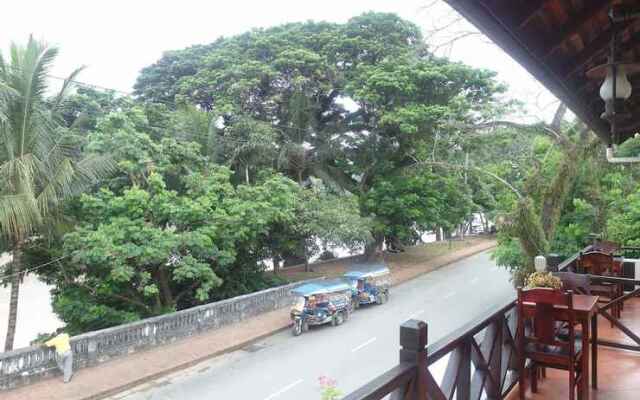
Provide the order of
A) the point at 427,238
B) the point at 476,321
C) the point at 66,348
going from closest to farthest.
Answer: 1. the point at 476,321
2. the point at 66,348
3. the point at 427,238

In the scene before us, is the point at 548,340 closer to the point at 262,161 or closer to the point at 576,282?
the point at 576,282

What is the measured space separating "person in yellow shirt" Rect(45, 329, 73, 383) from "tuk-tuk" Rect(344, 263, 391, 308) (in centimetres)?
684

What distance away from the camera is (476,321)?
7.44 ft

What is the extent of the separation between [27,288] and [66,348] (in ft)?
36.0

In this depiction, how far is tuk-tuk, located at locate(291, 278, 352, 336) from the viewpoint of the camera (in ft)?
33.2

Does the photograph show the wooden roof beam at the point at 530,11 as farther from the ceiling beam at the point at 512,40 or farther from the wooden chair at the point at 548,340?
the wooden chair at the point at 548,340

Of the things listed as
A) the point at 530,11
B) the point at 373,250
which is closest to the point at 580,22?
the point at 530,11

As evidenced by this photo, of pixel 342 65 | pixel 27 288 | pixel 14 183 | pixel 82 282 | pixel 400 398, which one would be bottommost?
pixel 27 288

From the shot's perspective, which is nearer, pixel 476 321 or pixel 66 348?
pixel 476 321

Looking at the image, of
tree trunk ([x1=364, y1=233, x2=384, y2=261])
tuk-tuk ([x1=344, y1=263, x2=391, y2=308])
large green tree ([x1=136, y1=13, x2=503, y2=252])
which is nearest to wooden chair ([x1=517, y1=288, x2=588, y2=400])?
tuk-tuk ([x1=344, y1=263, x2=391, y2=308])

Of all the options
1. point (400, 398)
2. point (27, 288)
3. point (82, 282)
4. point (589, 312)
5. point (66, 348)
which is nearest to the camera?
point (400, 398)

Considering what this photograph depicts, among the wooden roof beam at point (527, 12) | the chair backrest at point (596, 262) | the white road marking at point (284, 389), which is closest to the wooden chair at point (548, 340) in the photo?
the wooden roof beam at point (527, 12)

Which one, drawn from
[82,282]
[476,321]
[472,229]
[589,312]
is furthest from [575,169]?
[472,229]

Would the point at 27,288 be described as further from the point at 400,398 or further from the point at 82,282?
the point at 400,398
